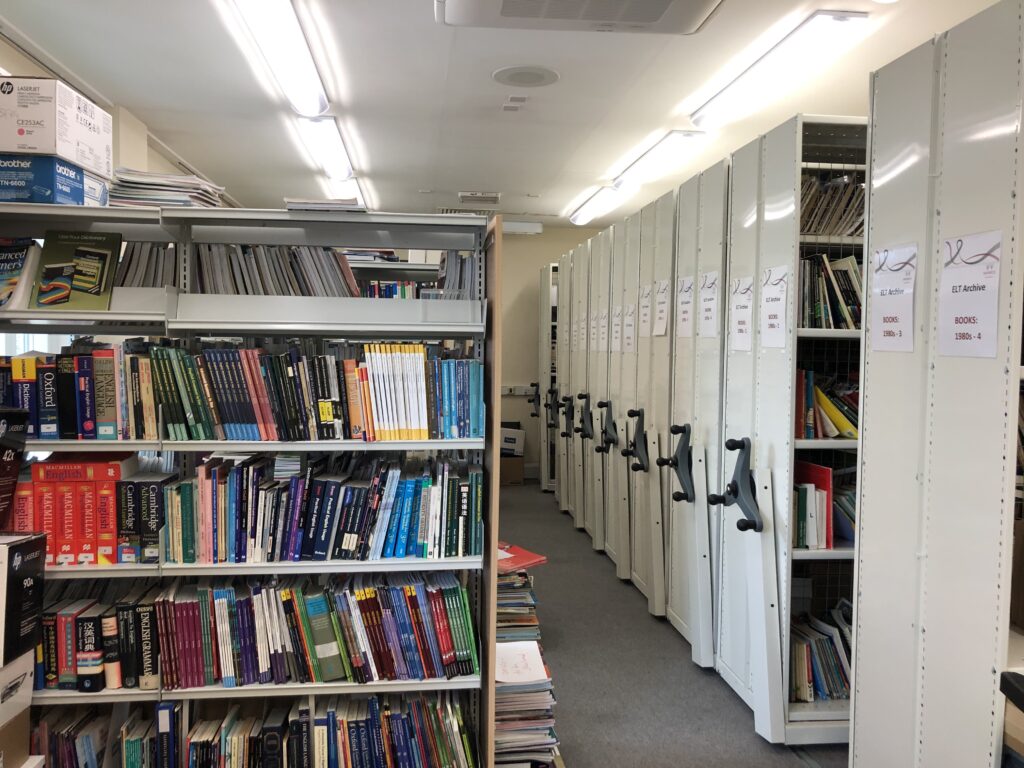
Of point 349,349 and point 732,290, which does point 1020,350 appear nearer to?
point 732,290

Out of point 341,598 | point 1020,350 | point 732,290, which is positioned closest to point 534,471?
point 732,290

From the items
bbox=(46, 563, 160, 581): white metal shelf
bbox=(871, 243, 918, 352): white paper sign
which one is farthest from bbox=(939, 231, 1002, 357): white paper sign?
bbox=(46, 563, 160, 581): white metal shelf

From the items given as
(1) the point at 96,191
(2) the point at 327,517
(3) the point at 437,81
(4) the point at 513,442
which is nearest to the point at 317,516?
(2) the point at 327,517

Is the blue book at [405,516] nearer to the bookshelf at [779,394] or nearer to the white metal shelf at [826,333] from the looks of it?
the bookshelf at [779,394]

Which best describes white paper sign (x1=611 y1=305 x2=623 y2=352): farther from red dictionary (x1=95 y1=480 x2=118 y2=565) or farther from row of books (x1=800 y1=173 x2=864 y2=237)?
red dictionary (x1=95 y1=480 x2=118 y2=565)

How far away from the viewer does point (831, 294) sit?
2596mm

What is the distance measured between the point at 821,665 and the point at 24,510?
9.40ft

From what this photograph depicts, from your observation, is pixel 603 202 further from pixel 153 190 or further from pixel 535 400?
pixel 153 190

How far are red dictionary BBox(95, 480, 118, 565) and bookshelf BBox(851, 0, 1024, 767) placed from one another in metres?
2.30

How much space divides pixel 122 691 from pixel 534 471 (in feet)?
20.1

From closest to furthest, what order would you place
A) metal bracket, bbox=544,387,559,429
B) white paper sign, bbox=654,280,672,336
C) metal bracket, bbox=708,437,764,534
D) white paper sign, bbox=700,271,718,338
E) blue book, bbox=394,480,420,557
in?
blue book, bbox=394,480,420,557
metal bracket, bbox=708,437,764,534
white paper sign, bbox=700,271,718,338
white paper sign, bbox=654,280,672,336
metal bracket, bbox=544,387,559,429

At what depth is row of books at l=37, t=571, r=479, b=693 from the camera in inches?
80.1

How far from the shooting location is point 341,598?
2100 millimetres

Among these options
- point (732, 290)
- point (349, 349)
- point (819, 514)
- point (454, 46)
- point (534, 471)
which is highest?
point (454, 46)
